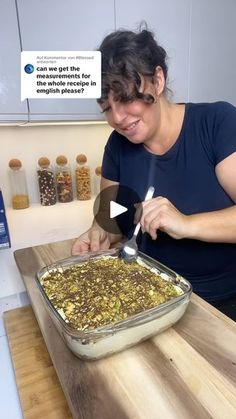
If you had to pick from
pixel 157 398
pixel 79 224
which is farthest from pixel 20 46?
pixel 157 398

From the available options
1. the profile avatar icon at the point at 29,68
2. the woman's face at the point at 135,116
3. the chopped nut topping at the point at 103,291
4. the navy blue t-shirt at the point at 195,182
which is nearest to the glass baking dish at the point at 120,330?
the chopped nut topping at the point at 103,291

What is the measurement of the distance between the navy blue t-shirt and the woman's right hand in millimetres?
105

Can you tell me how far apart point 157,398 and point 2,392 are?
1.07 ft

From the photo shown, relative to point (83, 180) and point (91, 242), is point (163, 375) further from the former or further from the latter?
point (83, 180)

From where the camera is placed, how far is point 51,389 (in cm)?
53

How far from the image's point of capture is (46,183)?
54.8 inches

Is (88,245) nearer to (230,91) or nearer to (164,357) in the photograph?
(164,357)

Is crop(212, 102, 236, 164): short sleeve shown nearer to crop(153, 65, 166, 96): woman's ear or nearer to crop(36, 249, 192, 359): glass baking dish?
crop(153, 65, 166, 96): woman's ear

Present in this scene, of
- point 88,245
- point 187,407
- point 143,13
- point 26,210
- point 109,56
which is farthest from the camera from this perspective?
point 26,210

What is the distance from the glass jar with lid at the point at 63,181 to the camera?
55.6 inches

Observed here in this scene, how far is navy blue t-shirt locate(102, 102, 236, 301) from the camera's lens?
71cm

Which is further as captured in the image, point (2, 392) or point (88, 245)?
point (88, 245)

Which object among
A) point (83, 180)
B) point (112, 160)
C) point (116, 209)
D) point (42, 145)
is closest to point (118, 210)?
point (116, 209)

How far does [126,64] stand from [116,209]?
1.54 feet
